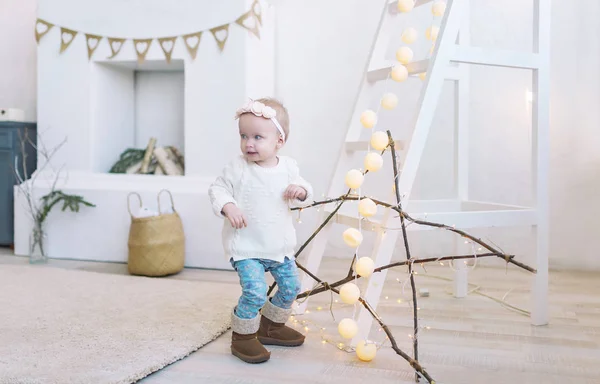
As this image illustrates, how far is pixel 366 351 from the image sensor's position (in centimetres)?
176

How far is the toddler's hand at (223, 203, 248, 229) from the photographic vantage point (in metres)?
1.72

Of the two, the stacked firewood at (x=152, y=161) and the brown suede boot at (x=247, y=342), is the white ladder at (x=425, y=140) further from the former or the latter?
the stacked firewood at (x=152, y=161)

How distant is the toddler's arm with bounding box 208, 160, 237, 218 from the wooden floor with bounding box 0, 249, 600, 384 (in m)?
0.46

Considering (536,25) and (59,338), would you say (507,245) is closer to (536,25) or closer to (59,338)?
(536,25)

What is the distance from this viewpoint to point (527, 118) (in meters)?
3.26

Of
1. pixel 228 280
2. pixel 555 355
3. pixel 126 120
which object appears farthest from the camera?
pixel 126 120

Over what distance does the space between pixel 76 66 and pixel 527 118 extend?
2.55 meters

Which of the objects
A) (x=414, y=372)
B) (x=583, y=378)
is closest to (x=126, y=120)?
(x=414, y=372)

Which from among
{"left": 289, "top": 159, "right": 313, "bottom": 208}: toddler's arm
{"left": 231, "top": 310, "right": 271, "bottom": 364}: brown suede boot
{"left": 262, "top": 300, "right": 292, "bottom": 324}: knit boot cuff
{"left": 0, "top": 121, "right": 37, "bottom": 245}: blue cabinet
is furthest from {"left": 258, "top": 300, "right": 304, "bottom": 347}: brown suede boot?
{"left": 0, "top": 121, "right": 37, "bottom": 245}: blue cabinet

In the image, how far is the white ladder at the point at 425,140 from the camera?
191 centimetres

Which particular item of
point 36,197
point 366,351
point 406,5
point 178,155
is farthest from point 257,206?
point 36,197

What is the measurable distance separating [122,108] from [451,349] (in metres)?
2.66

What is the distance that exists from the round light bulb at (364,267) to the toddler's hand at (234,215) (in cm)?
35

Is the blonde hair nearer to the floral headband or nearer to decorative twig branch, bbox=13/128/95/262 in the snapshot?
the floral headband
